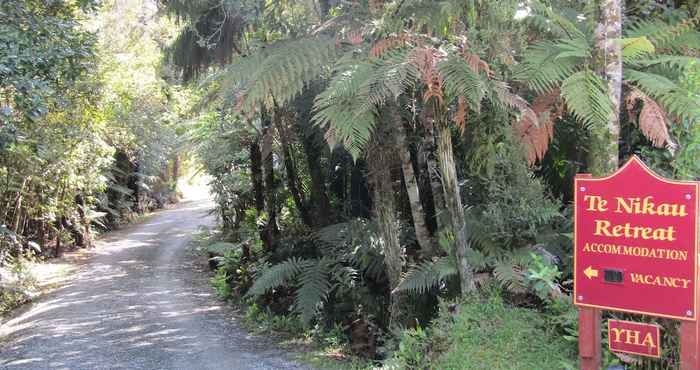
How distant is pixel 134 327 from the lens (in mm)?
10500

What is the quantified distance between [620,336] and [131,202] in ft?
82.2

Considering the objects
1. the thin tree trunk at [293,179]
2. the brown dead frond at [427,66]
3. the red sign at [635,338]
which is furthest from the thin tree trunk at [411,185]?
the thin tree trunk at [293,179]

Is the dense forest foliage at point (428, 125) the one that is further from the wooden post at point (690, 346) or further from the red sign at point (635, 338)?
the wooden post at point (690, 346)

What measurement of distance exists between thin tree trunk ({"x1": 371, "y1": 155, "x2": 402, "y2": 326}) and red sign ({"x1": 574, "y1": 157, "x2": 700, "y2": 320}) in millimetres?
3614

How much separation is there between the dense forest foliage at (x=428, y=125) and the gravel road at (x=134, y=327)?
0.96 metres

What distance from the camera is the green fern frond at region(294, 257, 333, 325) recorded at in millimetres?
9109

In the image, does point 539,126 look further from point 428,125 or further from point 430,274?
point 430,274

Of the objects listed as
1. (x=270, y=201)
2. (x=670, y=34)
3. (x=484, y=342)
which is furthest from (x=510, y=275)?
(x=270, y=201)

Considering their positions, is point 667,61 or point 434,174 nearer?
point 667,61

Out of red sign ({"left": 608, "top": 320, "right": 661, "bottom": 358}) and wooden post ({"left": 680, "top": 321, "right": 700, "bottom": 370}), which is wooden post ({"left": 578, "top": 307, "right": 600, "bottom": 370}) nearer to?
red sign ({"left": 608, "top": 320, "right": 661, "bottom": 358})

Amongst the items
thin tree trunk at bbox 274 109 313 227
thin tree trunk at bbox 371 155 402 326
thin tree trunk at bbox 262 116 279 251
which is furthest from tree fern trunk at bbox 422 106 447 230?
thin tree trunk at bbox 262 116 279 251

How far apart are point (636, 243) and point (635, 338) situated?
25.7 inches

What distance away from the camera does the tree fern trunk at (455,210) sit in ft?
21.8

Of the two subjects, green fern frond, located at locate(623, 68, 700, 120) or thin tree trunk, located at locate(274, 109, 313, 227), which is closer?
green fern frond, located at locate(623, 68, 700, 120)
